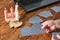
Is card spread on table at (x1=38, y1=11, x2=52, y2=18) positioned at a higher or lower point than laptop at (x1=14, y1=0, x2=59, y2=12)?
lower

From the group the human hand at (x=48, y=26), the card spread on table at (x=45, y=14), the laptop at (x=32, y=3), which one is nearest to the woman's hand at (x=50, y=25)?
the human hand at (x=48, y=26)

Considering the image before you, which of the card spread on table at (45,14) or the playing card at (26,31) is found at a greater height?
the card spread on table at (45,14)

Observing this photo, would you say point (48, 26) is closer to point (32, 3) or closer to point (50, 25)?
point (50, 25)

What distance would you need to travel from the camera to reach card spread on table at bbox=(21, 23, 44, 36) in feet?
3.07

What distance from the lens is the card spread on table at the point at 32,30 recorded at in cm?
93

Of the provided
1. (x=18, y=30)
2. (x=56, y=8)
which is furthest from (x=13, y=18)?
(x=56, y=8)

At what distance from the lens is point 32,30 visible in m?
0.95

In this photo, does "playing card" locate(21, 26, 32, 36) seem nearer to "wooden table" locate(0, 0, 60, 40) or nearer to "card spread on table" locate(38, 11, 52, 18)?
"wooden table" locate(0, 0, 60, 40)

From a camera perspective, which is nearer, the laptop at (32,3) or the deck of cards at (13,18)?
the deck of cards at (13,18)

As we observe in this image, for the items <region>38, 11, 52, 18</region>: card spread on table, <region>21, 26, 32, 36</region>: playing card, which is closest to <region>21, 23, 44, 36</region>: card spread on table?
<region>21, 26, 32, 36</region>: playing card

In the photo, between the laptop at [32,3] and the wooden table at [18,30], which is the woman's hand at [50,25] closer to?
the wooden table at [18,30]

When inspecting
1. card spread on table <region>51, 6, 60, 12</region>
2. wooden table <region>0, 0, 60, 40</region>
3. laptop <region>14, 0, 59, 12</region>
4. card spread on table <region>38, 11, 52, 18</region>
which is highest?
laptop <region>14, 0, 59, 12</region>

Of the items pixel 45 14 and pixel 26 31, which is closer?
pixel 26 31

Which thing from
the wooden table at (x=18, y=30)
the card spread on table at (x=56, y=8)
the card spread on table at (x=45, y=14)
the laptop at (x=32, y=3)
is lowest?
the wooden table at (x=18, y=30)
